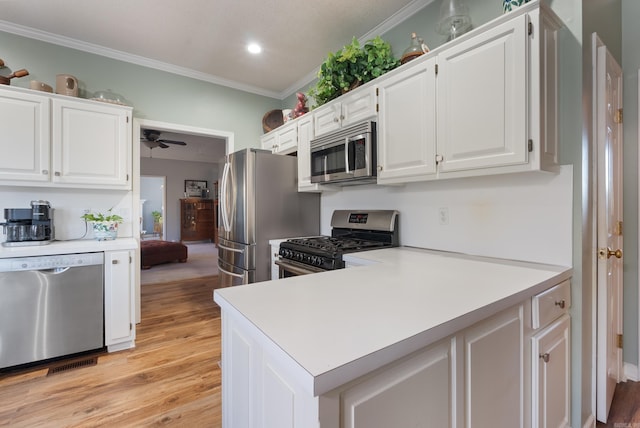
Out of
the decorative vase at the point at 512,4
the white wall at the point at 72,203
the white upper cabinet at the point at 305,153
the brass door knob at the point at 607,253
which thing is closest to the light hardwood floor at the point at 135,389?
the white wall at the point at 72,203

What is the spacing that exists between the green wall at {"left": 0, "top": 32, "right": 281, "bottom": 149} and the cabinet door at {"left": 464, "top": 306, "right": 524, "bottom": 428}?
3.35m

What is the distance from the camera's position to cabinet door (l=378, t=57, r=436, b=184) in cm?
174

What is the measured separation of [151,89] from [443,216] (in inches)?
125

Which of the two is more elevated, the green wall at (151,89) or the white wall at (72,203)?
the green wall at (151,89)

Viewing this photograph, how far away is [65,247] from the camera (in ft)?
7.43

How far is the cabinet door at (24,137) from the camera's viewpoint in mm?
2295

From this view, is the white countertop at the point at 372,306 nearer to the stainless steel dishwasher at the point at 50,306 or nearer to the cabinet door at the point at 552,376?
the cabinet door at the point at 552,376

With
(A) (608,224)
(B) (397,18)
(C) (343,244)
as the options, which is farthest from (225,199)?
(A) (608,224)

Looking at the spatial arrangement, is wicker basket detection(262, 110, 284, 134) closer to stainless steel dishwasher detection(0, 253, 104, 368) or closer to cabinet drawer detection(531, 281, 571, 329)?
stainless steel dishwasher detection(0, 253, 104, 368)

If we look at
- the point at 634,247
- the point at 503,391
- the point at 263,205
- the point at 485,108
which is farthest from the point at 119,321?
the point at 634,247

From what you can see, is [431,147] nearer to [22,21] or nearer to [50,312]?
[50,312]

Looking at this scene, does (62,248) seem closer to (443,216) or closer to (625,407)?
(443,216)

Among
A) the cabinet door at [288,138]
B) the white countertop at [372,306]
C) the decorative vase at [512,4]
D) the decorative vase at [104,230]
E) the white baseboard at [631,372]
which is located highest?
the decorative vase at [512,4]

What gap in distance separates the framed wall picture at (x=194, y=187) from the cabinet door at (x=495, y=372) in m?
9.34
